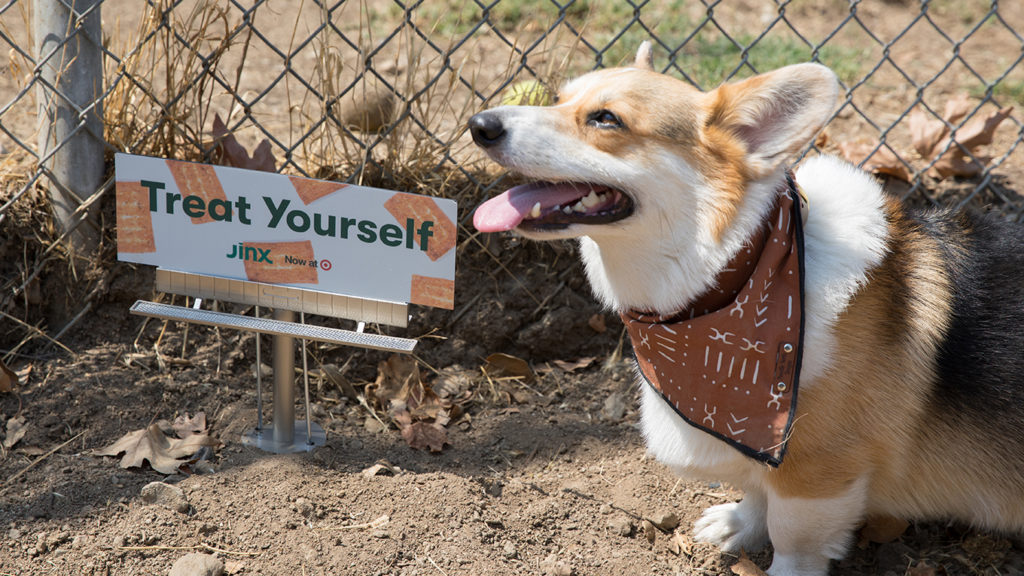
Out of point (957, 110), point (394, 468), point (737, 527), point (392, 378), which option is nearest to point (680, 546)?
point (737, 527)

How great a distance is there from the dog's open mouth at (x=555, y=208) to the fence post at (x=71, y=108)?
1.33 metres

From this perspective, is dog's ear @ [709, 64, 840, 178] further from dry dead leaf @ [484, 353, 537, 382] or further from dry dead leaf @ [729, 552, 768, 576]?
dry dead leaf @ [484, 353, 537, 382]

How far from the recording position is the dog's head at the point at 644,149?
6.06 feet

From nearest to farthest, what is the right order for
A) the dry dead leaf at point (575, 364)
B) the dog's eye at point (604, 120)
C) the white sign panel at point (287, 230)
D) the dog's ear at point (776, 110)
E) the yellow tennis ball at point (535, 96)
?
the dog's ear at point (776, 110)
the dog's eye at point (604, 120)
the white sign panel at point (287, 230)
the yellow tennis ball at point (535, 96)
the dry dead leaf at point (575, 364)

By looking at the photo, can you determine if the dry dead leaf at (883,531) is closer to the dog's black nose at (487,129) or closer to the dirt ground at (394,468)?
the dirt ground at (394,468)

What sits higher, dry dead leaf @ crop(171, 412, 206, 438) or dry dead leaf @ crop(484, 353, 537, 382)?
dry dead leaf @ crop(484, 353, 537, 382)

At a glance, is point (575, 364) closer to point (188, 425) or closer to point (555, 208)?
point (555, 208)

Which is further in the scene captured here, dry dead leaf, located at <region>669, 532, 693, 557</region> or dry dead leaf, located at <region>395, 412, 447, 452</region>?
dry dead leaf, located at <region>395, 412, 447, 452</region>

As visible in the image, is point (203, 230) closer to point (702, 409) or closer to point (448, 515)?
point (448, 515)

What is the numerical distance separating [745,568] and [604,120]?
4.20 ft

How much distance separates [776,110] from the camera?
1.88 meters

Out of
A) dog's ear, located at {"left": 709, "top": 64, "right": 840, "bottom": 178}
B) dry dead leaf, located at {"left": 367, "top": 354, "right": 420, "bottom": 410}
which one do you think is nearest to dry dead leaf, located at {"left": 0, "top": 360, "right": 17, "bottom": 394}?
dry dead leaf, located at {"left": 367, "top": 354, "right": 420, "bottom": 410}

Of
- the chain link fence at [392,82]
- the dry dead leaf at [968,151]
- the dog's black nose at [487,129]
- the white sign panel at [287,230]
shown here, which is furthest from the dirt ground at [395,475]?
the dry dead leaf at [968,151]

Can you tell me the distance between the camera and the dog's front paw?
240 centimetres
